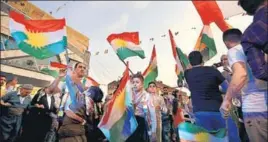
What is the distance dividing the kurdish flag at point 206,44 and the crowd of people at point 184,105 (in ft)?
4.96

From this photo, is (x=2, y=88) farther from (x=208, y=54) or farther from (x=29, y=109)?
(x=208, y=54)

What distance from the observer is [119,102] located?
6.07 metres

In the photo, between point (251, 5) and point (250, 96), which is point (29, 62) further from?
point (251, 5)

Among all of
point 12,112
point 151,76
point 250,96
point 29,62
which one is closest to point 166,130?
point 151,76

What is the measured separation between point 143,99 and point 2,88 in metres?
4.45

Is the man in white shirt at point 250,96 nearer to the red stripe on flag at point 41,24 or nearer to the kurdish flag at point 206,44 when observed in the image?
the kurdish flag at point 206,44

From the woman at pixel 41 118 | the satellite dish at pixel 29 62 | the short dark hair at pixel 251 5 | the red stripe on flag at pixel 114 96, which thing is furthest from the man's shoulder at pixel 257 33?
the satellite dish at pixel 29 62

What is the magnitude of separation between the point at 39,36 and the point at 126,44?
97.0 inches

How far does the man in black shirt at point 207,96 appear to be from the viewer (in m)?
4.27

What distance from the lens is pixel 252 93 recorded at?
279cm

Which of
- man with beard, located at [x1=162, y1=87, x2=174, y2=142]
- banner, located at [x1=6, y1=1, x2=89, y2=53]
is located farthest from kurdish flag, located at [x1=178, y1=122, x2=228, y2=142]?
banner, located at [x1=6, y1=1, x2=89, y2=53]

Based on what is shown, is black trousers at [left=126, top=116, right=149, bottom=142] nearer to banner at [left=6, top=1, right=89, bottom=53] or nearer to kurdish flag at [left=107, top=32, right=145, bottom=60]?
kurdish flag at [left=107, top=32, right=145, bottom=60]

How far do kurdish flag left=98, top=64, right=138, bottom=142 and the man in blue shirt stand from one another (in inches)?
143

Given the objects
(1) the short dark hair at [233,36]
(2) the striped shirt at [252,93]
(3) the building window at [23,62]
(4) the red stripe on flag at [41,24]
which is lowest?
(2) the striped shirt at [252,93]
